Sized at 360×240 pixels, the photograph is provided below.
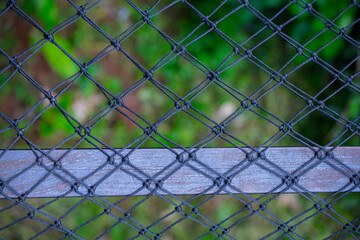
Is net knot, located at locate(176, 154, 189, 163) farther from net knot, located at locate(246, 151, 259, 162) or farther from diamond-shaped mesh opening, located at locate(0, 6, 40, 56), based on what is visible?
diamond-shaped mesh opening, located at locate(0, 6, 40, 56)

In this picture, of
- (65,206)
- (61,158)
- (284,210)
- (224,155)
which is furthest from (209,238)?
(61,158)

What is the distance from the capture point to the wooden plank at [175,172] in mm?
662

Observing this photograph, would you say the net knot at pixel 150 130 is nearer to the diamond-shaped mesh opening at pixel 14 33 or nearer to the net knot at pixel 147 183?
the net knot at pixel 147 183

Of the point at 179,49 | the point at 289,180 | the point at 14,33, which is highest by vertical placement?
the point at 14,33

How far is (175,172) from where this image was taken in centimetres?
70

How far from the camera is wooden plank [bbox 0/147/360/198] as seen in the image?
662 mm

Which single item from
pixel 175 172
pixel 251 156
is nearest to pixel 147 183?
pixel 175 172

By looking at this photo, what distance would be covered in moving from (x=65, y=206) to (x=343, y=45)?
118cm

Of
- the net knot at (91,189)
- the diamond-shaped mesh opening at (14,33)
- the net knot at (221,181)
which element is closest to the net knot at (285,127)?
the net knot at (221,181)

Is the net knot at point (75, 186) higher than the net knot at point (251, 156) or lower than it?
lower

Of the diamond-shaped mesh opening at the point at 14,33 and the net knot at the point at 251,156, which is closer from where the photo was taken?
the net knot at the point at 251,156

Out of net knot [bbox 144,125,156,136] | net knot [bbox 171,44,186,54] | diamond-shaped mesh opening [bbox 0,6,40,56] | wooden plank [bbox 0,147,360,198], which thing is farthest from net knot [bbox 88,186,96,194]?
diamond-shaped mesh opening [bbox 0,6,40,56]

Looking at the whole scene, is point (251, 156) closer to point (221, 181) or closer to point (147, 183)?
point (221, 181)

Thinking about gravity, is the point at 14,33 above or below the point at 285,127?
above
